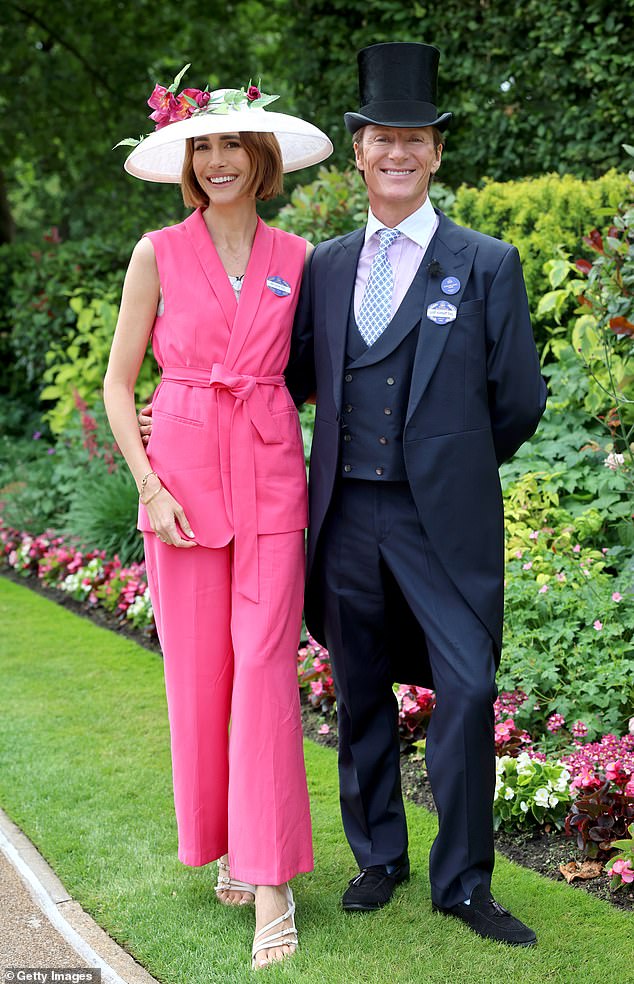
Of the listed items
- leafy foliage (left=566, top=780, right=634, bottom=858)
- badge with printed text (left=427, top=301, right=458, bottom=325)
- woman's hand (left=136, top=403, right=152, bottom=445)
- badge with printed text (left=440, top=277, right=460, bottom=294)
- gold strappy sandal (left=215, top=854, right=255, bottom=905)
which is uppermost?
badge with printed text (left=440, top=277, right=460, bottom=294)

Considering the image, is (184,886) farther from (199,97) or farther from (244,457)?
(199,97)

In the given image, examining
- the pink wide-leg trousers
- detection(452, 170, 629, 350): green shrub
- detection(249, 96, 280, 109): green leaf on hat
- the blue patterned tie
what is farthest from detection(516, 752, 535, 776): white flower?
detection(452, 170, 629, 350): green shrub

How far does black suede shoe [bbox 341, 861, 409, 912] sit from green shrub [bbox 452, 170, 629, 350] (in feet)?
10.1

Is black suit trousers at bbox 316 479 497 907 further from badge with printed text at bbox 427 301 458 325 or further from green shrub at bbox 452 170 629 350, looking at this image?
green shrub at bbox 452 170 629 350

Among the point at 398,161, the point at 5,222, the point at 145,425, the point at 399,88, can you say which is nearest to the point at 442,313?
the point at 398,161

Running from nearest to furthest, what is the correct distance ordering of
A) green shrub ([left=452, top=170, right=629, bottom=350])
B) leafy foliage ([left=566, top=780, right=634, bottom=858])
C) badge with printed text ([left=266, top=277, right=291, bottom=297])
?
badge with printed text ([left=266, top=277, right=291, bottom=297]) < leafy foliage ([left=566, top=780, right=634, bottom=858]) < green shrub ([left=452, top=170, right=629, bottom=350])

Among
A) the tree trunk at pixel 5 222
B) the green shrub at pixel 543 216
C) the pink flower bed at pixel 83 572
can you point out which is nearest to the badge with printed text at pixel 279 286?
the green shrub at pixel 543 216

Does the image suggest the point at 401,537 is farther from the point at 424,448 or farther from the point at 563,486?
the point at 563,486

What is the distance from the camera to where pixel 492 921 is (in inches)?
118

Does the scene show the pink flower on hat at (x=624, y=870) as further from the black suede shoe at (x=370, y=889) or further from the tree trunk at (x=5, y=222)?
the tree trunk at (x=5, y=222)

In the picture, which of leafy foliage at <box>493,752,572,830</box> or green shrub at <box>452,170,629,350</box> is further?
green shrub at <box>452,170,629,350</box>

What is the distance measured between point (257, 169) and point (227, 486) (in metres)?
0.85
